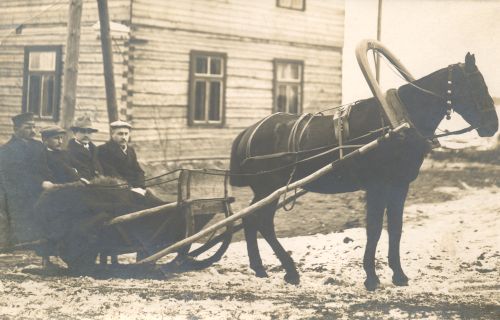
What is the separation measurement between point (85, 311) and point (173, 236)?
834 millimetres

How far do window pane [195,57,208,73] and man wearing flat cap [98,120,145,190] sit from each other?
0.72 m

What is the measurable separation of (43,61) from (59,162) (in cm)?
87

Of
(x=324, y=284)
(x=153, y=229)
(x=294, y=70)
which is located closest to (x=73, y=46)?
(x=153, y=229)

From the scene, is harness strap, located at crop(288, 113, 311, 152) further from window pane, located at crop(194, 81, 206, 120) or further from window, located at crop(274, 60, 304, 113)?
window pane, located at crop(194, 81, 206, 120)

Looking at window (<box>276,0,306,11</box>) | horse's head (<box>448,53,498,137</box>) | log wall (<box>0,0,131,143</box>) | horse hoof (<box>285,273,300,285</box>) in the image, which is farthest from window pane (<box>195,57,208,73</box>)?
horse's head (<box>448,53,498,137</box>)

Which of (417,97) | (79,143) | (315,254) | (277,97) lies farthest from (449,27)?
(79,143)

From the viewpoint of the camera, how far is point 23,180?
4617 millimetres

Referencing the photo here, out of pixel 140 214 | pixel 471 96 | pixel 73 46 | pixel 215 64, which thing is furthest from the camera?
pixel 215 64

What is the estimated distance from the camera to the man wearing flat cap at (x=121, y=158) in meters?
4.48

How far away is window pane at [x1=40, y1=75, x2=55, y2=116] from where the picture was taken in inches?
182

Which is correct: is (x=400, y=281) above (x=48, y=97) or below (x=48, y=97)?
below

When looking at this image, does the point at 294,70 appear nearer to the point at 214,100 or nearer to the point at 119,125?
the point at 214,100

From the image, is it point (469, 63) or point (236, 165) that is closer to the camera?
point (469, 63)

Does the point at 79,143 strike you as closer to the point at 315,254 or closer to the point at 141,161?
the point at 141,161
